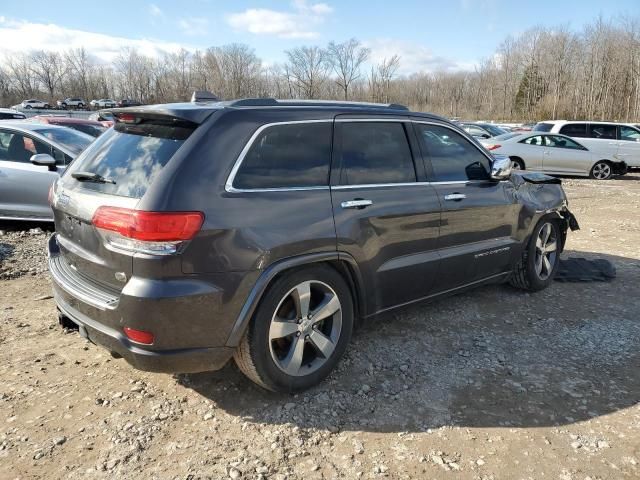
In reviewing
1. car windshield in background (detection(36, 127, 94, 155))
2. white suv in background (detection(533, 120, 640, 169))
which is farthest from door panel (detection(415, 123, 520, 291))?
white suv in background (detection(533, 120, 640, 169))

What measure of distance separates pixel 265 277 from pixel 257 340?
0.39 metres

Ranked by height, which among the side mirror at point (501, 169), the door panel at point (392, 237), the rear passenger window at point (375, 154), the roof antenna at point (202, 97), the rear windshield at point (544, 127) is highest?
the roof antenna at point (202, 97)

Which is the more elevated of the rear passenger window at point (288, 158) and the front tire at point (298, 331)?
the rear passenger window at point (288, 158)

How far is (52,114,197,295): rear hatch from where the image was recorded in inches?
107

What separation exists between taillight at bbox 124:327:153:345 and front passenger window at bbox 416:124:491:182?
244 centimetres

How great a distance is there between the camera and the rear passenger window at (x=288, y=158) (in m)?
2.88

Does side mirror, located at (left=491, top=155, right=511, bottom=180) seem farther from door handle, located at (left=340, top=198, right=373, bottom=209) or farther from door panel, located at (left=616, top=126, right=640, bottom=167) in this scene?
door panel, located at (left=616, top=126, right=640, bottom=167)

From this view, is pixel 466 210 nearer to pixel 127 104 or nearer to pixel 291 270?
pixel 291 270

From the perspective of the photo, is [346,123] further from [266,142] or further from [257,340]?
[257,340]

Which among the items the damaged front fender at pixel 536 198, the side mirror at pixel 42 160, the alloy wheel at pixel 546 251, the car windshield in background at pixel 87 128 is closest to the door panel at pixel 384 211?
the damaged front fender at pixel 536 198

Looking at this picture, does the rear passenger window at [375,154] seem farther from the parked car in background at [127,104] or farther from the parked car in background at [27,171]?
the parked car in background at [27,171]

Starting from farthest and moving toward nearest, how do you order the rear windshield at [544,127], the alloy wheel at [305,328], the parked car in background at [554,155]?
the rear windshield at [544,127] < the parked car in background at [554,155] < the alloy wheel at [305,328]

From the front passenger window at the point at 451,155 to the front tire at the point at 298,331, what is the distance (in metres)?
1.38

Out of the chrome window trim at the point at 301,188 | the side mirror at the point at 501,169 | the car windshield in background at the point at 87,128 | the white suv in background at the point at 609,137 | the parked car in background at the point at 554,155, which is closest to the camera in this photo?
the chrome window trim at the point at 301,188
